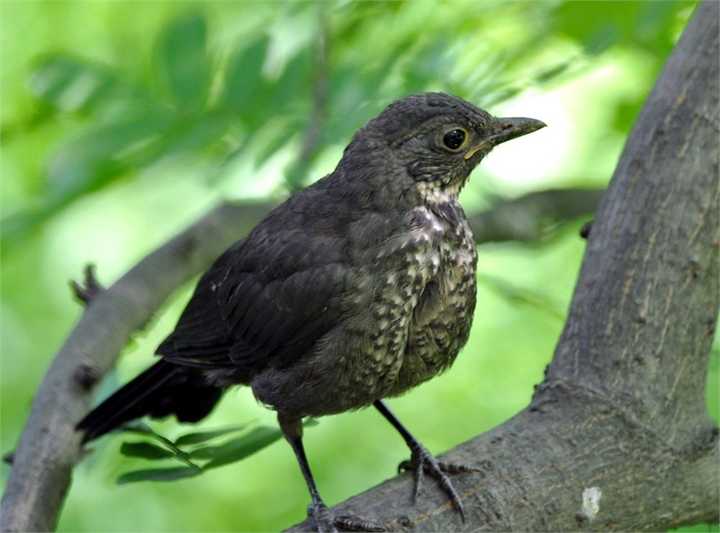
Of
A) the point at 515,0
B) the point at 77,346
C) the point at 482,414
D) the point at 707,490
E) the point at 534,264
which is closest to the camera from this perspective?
the point at 707,490

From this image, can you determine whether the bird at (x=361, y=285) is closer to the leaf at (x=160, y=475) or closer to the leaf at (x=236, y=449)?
the leaf at (x=236, y=449)

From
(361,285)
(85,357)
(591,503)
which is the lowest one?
(591,503)

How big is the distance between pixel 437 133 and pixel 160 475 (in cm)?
127

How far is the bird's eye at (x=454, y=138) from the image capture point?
323cm

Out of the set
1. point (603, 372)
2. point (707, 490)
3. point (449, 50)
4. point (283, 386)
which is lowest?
point (707, 490)

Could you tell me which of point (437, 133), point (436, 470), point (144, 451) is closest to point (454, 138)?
point (437, 133)

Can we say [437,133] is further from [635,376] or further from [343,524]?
[343,524]

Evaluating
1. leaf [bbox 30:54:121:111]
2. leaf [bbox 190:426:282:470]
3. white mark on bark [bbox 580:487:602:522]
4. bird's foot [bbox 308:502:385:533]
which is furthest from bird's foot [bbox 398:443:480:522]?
leaf [bbox 30:54:121:111]

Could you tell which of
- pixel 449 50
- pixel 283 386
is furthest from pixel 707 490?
pixel 449 50

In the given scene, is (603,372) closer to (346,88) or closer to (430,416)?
(346,88)

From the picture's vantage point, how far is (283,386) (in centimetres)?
315

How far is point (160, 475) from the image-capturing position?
2.92m

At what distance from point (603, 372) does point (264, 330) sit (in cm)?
100

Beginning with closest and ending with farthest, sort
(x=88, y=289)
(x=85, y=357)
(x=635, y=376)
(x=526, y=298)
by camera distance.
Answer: (x=635, y=376) → (x=85, y=357) → (x=88, y=289) → (x=526, y=298)
